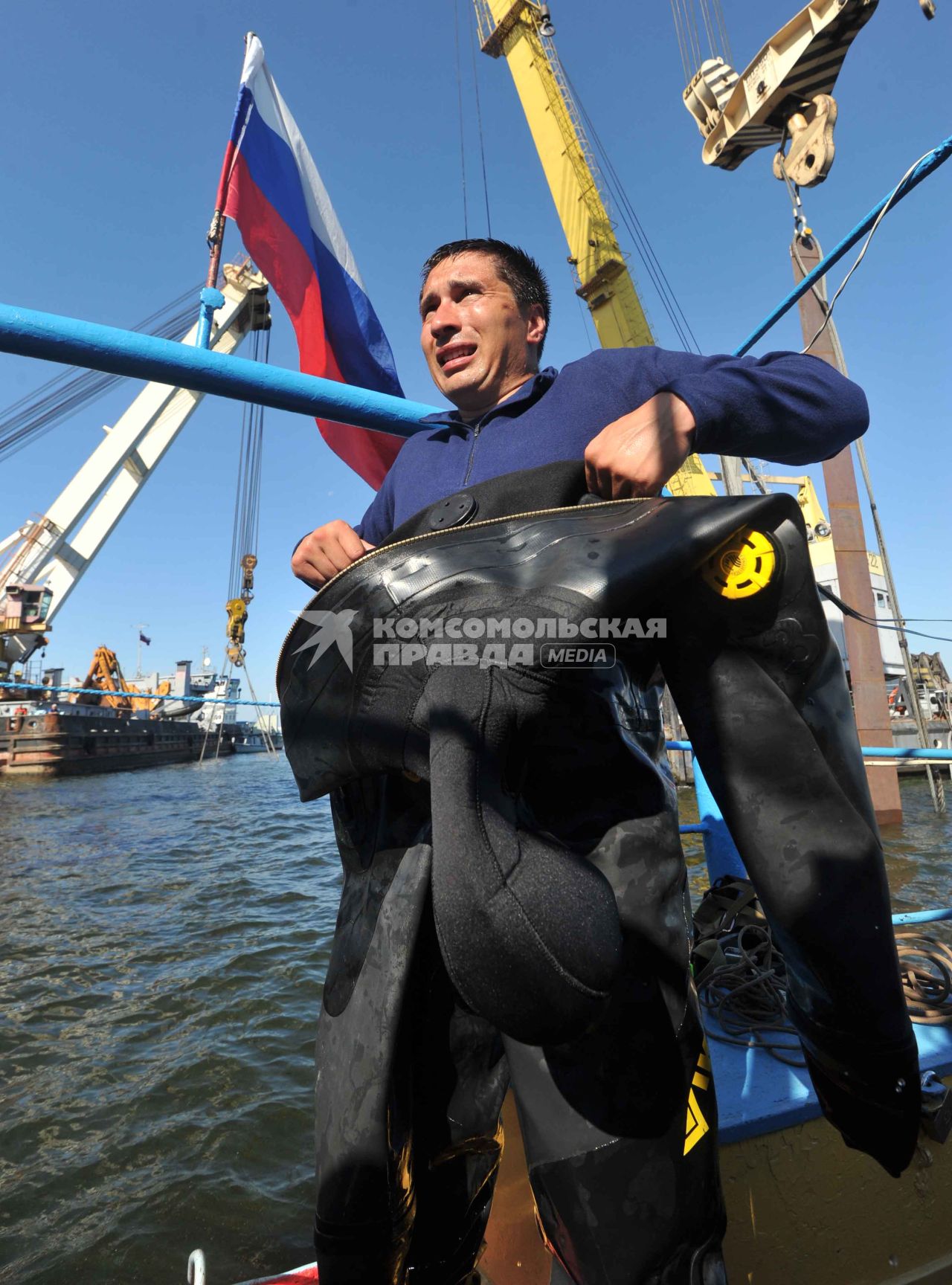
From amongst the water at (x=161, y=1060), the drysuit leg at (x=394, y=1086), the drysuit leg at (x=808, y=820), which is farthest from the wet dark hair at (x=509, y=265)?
the water at (x=161, y=1060)

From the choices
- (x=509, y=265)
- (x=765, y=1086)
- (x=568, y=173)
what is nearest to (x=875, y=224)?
(x=509, y=265)

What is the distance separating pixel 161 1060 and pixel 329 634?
11.3ft

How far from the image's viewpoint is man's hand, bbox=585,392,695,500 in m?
0.81

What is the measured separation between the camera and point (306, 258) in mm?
3109

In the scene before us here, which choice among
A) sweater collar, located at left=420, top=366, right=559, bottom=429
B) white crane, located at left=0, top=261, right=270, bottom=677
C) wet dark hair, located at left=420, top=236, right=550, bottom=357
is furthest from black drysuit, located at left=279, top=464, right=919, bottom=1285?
white crane, located at left=0, top=261, right=270, bottom=677

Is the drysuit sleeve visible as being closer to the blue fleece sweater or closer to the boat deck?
the blue fleece sweater

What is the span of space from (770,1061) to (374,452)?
7.94 feet

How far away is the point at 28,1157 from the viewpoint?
8.28 feet

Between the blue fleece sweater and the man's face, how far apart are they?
71mm

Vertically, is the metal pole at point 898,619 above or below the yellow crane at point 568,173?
below

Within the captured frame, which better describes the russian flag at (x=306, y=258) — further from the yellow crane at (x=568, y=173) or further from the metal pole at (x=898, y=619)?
the yellow crane at (x=568, y=173)

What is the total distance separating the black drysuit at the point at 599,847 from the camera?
693 mm

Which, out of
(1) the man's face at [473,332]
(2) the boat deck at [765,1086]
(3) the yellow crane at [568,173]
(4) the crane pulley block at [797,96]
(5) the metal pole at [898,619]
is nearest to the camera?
(1) the man's face at [473,332]

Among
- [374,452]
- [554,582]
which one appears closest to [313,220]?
[374,452]
